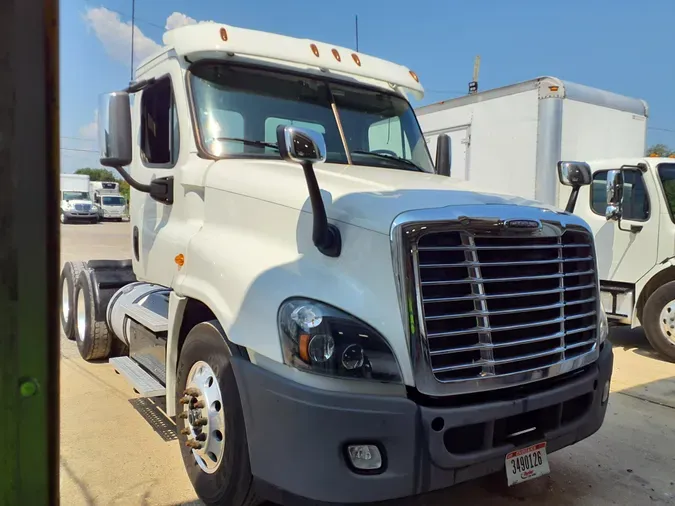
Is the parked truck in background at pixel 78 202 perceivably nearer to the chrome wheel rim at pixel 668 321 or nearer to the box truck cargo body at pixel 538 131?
the box truck cargo body at pixel 538 131

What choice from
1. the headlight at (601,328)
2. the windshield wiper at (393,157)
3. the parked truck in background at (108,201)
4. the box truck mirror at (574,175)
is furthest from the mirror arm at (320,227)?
the parked truck in background at (108,201)

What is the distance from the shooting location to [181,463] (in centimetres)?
372

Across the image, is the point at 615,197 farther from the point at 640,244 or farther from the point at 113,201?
the point at 113,201

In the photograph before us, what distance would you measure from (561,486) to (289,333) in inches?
88.9

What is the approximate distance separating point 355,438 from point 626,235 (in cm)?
598

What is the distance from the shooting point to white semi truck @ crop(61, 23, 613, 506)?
235 cm

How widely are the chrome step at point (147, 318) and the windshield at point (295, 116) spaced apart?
121cm

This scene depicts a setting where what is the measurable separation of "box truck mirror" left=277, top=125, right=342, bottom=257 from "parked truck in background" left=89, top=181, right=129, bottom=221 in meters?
38.1

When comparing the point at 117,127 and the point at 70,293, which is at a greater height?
the point at 117,127

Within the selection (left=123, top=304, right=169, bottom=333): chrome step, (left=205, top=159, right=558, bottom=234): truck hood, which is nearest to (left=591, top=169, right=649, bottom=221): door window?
(left=205, top=159, right=558, bottom=234): truck hood

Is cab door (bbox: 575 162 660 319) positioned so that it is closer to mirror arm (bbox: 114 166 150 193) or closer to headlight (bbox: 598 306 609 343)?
headlight (bbox: 598 306 609 343)

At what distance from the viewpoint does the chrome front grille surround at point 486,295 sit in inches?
95.2

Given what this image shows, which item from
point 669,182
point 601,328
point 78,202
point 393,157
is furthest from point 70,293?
point 78,202

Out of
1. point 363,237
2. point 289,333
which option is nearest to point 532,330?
point 363,237
